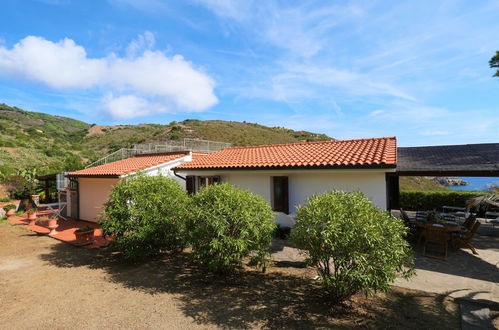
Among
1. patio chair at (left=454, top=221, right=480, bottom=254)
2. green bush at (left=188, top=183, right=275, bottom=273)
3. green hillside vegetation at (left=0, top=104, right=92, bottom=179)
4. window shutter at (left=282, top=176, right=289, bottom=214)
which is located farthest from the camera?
green hillside vegetation at (left=0, top=104, right=92, bottom=179)

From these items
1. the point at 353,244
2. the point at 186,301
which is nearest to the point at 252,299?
the point at 186,301

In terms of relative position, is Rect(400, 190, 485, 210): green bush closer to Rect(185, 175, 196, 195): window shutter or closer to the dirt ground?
the dirt ground

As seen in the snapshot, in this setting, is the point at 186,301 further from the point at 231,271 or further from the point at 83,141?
the point at 83,141

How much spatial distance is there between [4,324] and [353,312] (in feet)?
22.7

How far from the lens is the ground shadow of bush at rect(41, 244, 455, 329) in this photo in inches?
184

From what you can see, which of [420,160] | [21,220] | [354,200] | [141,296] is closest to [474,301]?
[354,200]

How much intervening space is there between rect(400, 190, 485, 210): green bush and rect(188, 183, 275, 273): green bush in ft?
54.8

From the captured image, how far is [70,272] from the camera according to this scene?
7.47m

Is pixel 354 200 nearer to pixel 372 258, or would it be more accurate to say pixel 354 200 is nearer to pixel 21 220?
pixel 372 258

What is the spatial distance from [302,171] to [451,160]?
742 centimetres

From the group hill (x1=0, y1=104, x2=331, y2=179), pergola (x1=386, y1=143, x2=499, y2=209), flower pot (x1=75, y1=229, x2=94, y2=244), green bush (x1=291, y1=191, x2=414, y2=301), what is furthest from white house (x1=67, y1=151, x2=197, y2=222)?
hill (x1=0, y1=104, x2=331, y2=179)

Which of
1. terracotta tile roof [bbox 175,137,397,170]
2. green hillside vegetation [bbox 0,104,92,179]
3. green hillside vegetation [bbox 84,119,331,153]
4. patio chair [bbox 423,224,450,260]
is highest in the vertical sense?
green hillside vegetation [bbox 84,119,331,153]

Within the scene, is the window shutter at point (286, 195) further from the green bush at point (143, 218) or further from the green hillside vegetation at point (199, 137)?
the green hillside vegetation at point (199, 137)

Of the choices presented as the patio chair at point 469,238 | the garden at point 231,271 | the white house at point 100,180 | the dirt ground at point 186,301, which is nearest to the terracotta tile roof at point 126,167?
the white house at point 100,180
